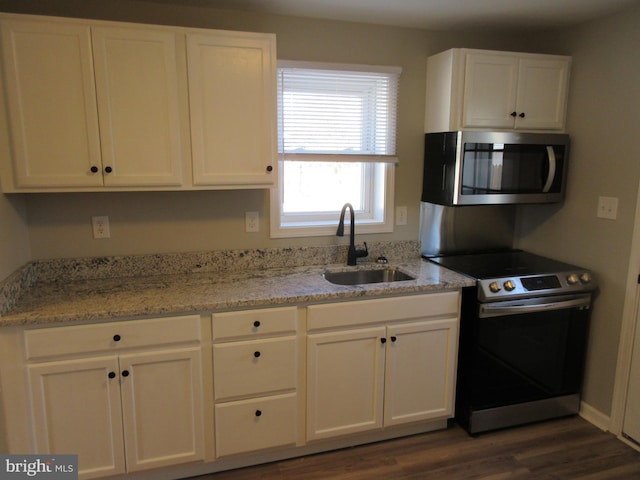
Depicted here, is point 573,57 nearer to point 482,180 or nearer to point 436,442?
point 482,180

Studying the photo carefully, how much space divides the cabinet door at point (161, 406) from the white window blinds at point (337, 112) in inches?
49.2

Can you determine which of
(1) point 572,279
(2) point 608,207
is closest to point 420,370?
(1) point 572,279

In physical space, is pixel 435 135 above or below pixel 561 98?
below

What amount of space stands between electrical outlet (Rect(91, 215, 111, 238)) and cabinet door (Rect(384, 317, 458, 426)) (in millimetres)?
1567

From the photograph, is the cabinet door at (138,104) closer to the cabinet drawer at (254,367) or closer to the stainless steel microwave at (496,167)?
the cabinet drawer at (254,367)

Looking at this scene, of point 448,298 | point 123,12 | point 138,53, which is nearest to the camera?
point 138,53

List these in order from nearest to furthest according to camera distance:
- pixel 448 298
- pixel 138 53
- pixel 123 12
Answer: pixel 138 53 → pixel 123 12 → pixel 448 298

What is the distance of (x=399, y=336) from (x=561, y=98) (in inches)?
67.1

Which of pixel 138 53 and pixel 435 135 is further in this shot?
pixel 435 135

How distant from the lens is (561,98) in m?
2.64

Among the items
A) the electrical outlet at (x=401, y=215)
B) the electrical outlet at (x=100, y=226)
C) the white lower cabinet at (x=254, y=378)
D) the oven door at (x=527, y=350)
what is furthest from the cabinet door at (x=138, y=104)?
the oven door at (x=527, y=350)

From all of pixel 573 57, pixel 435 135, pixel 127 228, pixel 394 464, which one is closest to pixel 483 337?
pixel 394 464

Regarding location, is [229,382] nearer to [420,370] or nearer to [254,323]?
Result: [254,323]

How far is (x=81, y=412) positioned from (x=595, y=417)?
2.73 m
